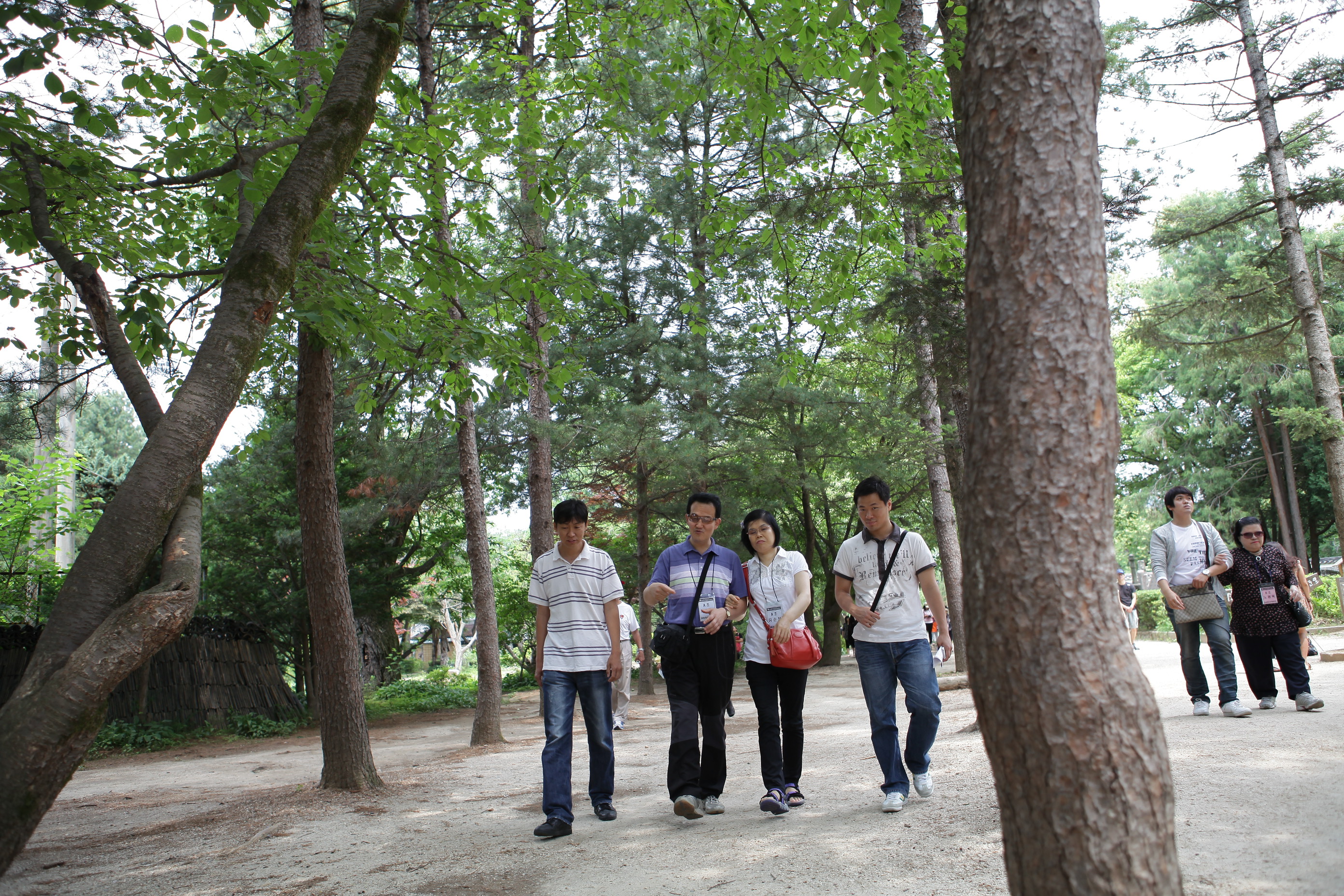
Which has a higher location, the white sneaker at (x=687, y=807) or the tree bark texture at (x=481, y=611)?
the tree bark texture at (x=481, y=611)

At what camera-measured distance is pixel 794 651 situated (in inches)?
200

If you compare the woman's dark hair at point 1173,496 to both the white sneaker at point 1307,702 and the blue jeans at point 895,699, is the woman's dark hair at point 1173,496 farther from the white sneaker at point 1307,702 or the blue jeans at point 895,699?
the blue jeans at point 895,699

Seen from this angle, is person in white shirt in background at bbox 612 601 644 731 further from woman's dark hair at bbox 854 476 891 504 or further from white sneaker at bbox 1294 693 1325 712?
white sneaker at bbox 1294 693 1325 712

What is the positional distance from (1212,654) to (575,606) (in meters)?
5.44

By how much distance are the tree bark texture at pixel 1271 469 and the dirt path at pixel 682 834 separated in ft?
90.1

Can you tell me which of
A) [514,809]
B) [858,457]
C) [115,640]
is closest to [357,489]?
[858,457]

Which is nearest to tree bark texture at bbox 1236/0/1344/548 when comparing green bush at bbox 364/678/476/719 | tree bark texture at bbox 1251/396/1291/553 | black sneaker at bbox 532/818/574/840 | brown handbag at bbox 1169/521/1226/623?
brown handbag at bbox 1169/521/1226/623

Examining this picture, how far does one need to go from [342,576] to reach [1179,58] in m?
16.4

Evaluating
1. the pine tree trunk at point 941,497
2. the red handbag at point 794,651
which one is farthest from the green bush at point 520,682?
the red handbag at point 794,651

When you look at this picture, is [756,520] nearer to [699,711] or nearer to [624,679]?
[699,711]

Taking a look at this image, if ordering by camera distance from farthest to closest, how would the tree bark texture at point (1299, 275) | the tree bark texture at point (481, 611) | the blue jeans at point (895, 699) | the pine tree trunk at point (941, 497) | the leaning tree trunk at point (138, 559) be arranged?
the pine tree trunk at point (941, 497), the tree bark texture at point (1299, 275), the tree bark texture at point (481, 611), the blue jeans at point (895, 699), the leaning tree trunk at point (138, 559)

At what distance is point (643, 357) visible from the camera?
65.0 feet

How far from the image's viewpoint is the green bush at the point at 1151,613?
26891mm

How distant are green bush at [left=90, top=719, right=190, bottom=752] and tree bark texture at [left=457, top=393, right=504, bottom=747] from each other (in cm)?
710
